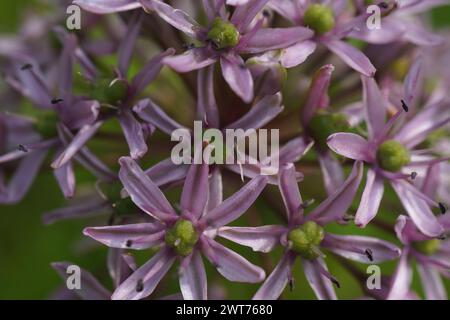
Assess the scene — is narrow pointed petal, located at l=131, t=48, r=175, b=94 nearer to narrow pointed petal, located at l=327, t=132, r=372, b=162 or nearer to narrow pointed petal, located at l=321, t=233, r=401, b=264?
narrow pointed petal, located at l=327, t=132, r=372, b=162

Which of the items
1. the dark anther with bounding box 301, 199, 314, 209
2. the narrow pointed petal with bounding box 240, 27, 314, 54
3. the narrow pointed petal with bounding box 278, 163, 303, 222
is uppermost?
the narrow pointed petal with bounding box 240, 27, 314, 54

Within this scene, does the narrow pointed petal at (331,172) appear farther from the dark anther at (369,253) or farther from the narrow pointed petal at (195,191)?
the narrow pointed petal at (195,191)

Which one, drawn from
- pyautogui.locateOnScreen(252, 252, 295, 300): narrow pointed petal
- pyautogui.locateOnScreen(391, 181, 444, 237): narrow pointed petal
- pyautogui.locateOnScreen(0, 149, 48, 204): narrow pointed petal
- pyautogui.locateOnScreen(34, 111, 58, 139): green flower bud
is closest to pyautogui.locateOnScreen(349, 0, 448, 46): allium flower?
pyautogui.locateOnScreen(391, 181, 444, 237): narrow pointed petal

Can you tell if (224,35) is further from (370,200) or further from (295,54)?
(370,200)

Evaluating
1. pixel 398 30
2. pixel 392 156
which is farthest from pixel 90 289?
pixel 398 30

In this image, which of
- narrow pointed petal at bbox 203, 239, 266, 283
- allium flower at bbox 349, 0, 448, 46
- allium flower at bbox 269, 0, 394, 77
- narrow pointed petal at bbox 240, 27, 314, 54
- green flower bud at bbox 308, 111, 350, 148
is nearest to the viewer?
narrow pointed petal at bbox 203, 239, 266, 283
